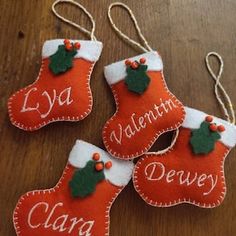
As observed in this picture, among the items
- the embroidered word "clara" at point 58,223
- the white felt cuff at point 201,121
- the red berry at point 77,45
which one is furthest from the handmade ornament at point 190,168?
the red berry at point 77,45

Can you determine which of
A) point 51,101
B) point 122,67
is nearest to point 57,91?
point 51,101

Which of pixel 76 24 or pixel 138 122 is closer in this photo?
pixel 138 122

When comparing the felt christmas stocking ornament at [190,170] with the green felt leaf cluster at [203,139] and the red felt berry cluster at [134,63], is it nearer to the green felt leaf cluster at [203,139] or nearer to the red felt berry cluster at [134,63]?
the green felt leaf cluster at [203,139]

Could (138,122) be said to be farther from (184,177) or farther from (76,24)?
(76,24)

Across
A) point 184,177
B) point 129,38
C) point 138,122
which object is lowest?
point 184,177

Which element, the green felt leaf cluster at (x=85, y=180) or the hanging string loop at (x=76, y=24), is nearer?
the green felt leaf cluster at (x=85, y=180)

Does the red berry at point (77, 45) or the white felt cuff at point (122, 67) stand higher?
the red berry at point (77, 45)

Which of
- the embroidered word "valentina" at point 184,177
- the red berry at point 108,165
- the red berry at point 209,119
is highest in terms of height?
the red berry at point 108,165

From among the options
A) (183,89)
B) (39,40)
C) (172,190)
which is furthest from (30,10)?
(172,190)
